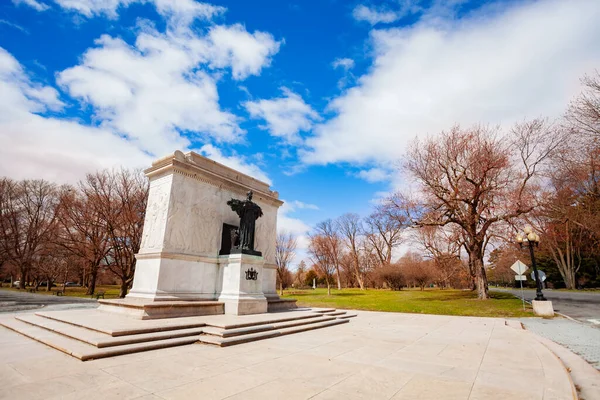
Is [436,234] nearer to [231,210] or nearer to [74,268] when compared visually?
[231,210]

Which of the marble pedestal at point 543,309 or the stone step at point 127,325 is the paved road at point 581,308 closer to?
the marble pedestal at point 543,309

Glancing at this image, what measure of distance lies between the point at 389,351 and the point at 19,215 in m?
43.9

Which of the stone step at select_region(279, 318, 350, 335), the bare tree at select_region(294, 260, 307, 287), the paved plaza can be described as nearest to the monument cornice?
the paved plaza

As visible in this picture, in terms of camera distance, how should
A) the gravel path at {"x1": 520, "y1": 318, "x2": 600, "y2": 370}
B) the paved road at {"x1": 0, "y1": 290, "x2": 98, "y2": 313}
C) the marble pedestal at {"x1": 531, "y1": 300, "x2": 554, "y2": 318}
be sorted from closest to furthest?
the gravel path at {"x1": 520, "y1": 318, "x2": 600, "y2": 370} < the paved road at {"x1": 0, "y1": 290, "x2": 98, "y2": 313} < the marble pedestal at {"x1": 531, "y1": 300, "x2": 554, "y2": 318}

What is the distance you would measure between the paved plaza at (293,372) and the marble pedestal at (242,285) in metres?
2.85

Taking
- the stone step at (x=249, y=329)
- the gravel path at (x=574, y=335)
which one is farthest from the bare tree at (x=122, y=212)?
the gravel path at (x=574, y=335)

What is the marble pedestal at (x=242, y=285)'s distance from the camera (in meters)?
9.47

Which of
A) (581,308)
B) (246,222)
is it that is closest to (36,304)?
(246,222)

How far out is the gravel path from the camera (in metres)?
6.67

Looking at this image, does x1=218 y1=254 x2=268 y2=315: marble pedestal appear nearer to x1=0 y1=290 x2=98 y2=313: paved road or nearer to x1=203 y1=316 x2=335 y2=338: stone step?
x1=203 y1=316 x2=335 y2=338: stone step

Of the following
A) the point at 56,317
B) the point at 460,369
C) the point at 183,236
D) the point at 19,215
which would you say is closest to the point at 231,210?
the point at 183,236

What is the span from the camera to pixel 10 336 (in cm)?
659

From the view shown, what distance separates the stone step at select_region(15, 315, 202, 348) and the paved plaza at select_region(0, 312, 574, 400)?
440 mm

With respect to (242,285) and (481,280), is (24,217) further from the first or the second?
(481,280)
